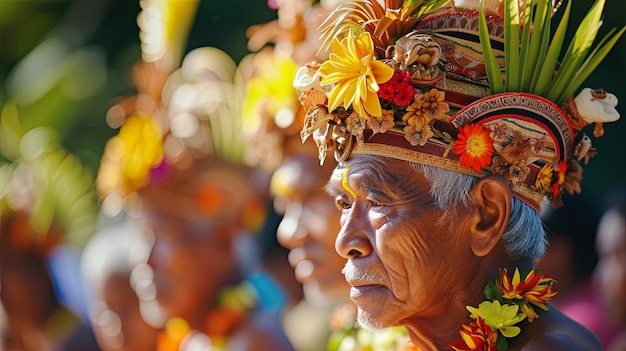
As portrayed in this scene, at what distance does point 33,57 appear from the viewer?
669cm

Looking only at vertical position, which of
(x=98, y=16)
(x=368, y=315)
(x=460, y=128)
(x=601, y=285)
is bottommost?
(x=98, y=16)

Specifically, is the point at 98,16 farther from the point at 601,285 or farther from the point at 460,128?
the point at 460,128

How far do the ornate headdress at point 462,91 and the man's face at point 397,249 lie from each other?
0.23ft

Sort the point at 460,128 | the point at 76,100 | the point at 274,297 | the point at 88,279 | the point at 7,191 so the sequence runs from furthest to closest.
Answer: the point at 76,100, the point at 7,191, the point at 88,279, the point at 274,297, the point at 460,128

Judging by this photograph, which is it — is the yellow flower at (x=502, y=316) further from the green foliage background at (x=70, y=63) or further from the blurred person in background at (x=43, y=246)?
the green foliage background at (x=70, y=63)

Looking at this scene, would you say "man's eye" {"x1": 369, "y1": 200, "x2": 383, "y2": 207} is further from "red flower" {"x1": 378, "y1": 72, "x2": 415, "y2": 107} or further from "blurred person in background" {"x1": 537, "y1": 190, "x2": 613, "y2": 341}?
"blurred person in background" {"x1": 537, "y1": 190, "x2": 613, "y2": 341}

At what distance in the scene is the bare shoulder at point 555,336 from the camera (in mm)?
2258

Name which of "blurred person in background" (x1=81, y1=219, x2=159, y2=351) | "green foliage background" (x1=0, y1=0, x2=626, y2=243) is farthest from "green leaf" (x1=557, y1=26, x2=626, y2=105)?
"green foliage background" (x1=0, y1=0, x2=626, y2=243)

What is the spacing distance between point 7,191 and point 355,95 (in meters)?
4.12

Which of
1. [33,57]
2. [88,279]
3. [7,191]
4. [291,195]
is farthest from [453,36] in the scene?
[33,57]

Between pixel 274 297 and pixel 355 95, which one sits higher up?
pixel 355 95

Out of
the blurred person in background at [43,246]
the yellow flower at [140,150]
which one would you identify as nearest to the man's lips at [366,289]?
the yellow flower at [140,150]

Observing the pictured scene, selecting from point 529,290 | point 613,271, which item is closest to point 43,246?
point 613,271

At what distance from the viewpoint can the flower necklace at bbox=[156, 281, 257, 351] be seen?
4254 mm
